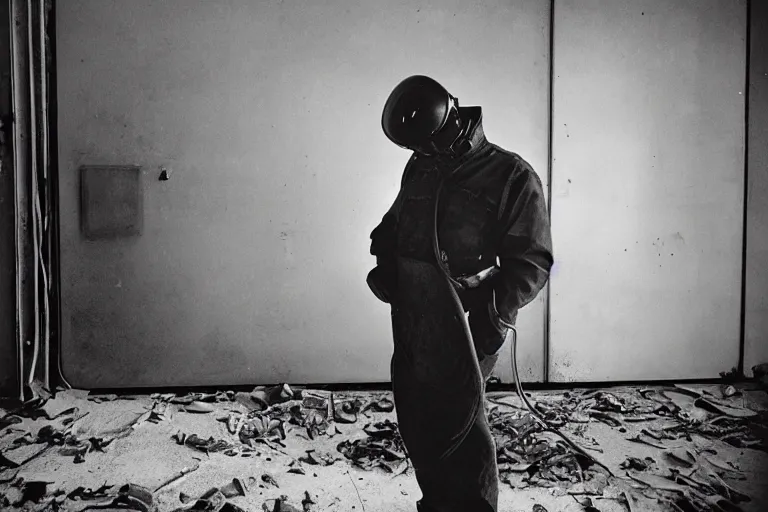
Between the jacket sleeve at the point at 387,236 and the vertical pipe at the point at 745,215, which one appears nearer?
the jacket sleeve at the point at 387,236

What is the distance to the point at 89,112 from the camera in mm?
4000

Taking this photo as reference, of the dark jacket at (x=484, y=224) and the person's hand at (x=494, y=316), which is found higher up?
the dark jacket at (x=484, y=224)

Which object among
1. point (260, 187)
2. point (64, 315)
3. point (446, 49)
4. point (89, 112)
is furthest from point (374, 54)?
point (64, 315)

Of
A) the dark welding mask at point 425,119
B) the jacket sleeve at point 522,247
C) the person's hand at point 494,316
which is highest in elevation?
the dark welding mask at point 425,119

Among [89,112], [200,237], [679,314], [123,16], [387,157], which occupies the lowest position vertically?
[679,314]

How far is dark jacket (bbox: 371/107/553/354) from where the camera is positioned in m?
2.07

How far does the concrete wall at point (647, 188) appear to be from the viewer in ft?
13.7

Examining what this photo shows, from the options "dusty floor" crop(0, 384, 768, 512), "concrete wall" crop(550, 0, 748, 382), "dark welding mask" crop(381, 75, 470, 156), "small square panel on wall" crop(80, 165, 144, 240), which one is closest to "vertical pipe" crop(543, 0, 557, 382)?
"concrete wall" crop(550, 0, 748, 382)

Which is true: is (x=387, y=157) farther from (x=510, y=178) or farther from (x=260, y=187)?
(x=510, y=178)

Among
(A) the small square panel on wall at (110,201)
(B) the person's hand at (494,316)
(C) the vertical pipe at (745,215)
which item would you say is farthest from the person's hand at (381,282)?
(C) the vertical pipe at (745,215)

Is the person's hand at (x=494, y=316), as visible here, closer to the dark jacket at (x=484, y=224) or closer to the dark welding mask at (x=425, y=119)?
the dark jacket at (x=484, y=224)

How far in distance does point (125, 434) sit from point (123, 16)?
2988 millimetres

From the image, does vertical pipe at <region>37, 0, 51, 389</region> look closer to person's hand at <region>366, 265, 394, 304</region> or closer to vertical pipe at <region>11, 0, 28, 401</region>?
vertical pipe at <region>11, 0, 28, 401</region>

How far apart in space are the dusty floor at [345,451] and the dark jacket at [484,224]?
47.7 inches
